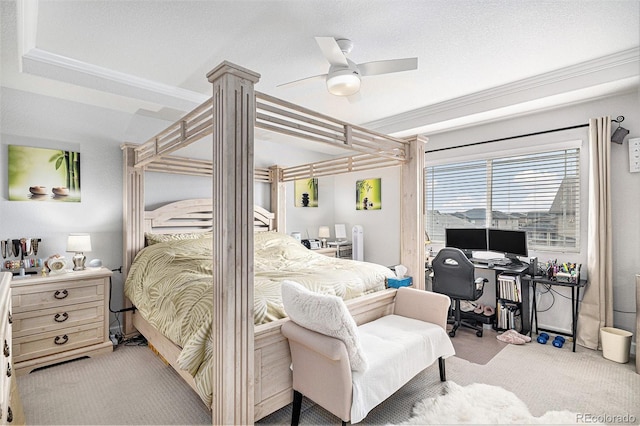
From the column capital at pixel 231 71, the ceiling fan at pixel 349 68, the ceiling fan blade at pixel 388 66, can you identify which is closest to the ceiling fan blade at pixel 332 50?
the ceiling fan at pixel 349 68

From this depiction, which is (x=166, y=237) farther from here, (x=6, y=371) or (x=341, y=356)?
(x=341, y=356)

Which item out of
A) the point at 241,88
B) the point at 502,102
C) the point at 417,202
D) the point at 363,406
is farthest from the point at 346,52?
the point at 363,406

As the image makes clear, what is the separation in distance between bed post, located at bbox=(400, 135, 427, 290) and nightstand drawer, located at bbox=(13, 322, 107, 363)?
3.00 metres

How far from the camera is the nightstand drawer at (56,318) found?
260cm

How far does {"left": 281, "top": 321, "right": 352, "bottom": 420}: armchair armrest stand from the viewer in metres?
1.70

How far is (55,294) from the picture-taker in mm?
2752

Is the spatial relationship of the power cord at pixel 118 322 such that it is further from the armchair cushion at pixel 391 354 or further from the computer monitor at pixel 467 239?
the computer monitor at pixel 467 239

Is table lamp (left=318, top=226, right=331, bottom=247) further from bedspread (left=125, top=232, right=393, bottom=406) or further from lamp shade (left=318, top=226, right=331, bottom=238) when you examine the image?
bedspread (left=125, top=232, right=393, bottom=406)

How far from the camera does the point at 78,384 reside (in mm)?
2463

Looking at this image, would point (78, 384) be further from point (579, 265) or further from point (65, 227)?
point (579, 265)

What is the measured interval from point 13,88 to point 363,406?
13.2 ft

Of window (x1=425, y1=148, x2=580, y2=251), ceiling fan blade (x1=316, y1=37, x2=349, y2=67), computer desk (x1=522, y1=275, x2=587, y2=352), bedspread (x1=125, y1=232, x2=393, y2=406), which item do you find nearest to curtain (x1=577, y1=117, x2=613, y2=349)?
computer desk (x1=522, y1=275, x2=587, y2=352)

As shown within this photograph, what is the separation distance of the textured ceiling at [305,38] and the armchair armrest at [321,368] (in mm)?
1964

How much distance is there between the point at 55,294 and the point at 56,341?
1.34ft
